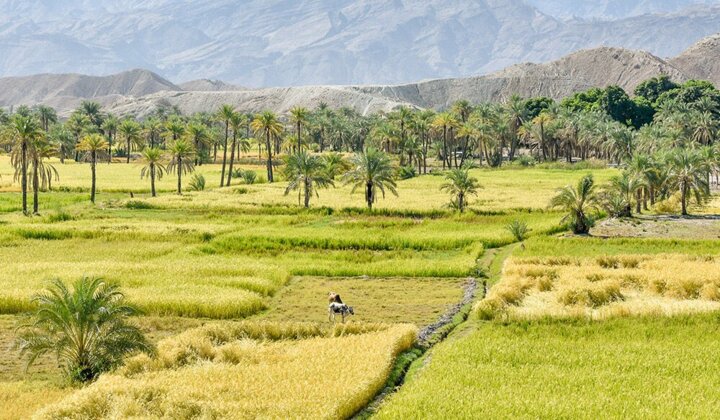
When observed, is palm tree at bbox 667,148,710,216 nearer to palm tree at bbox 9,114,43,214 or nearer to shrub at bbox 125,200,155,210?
shrub at bbox 125,200,155,210

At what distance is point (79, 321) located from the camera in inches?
1041

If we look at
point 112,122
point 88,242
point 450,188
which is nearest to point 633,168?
point 450,188

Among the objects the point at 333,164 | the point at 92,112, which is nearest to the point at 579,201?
the point at 333,164

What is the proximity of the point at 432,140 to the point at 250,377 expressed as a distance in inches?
6151

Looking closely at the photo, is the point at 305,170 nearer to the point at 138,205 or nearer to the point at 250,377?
the point at 138,205

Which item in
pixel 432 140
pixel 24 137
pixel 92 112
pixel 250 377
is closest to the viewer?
pixel 250 377

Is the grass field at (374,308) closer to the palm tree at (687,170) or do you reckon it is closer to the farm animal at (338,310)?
the farm animal at (338,310)

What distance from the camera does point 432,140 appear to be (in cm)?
17800

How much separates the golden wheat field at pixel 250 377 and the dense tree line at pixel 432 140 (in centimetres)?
3948

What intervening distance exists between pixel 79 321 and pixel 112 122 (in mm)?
148405

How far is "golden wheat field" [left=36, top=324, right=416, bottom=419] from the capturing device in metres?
21.4

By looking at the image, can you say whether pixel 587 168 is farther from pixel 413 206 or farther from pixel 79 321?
pixel 79 321

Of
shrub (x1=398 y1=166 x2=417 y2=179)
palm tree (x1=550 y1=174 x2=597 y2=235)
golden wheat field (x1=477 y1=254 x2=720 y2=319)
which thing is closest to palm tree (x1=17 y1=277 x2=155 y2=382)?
golden wheat field (x1=477 y1=254 x2=720 y2=319)

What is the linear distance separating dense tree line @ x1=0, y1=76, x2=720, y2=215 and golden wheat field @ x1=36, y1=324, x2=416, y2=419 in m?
39.5
